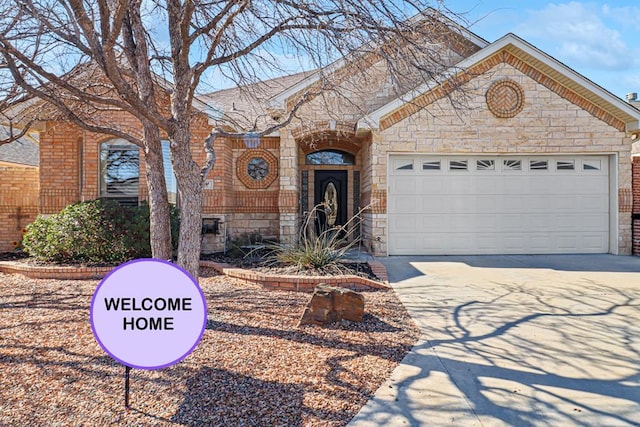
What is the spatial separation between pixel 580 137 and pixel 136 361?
11011 mm

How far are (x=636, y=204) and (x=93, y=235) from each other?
12.8 metres

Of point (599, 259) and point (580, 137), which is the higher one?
point (580, 137)

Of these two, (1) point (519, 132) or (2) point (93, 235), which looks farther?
(1) point (519, 132)

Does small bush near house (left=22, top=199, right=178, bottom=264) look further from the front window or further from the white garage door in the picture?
the white garage door

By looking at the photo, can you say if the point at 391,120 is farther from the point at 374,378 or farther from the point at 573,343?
the point at 374,378

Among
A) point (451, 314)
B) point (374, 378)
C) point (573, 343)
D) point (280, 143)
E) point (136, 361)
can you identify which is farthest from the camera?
point (280, 143)

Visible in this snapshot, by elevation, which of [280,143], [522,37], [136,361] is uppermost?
[522,37]

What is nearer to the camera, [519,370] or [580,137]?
[519,370]

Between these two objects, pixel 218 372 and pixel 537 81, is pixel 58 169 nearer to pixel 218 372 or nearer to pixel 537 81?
pixel 218 372

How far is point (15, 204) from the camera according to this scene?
34.0ft

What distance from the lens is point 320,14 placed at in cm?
459

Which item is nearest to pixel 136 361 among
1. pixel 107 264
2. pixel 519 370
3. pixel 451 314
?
pixel 519 370

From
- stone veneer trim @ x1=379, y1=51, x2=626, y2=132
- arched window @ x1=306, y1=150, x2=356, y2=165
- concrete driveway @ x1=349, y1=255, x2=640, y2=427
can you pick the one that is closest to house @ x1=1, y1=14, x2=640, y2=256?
stone veneer trim @ x1=379, y1=51, x2=626, y2=132

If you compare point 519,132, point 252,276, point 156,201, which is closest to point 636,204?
point 519,132
